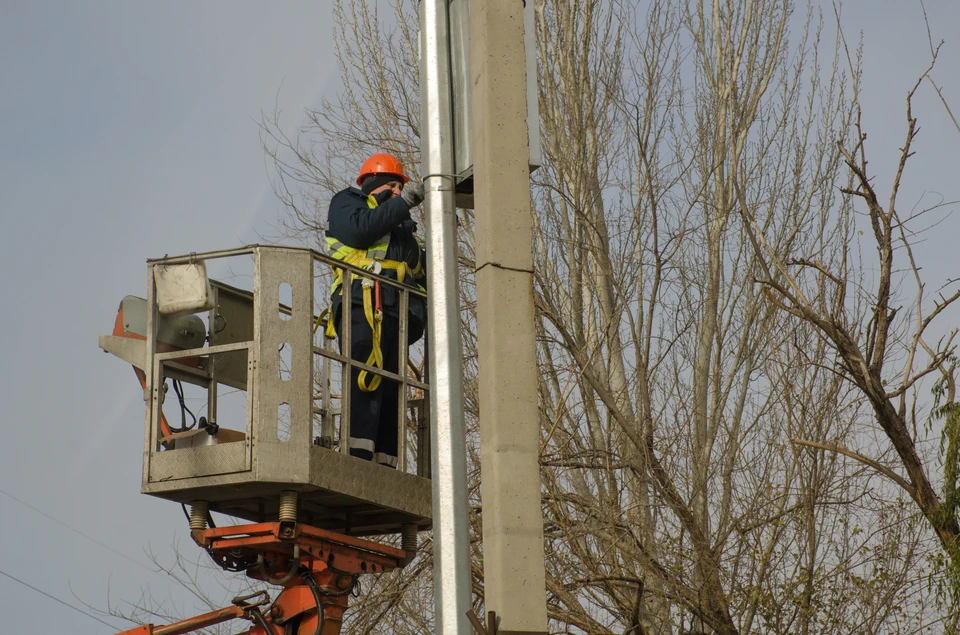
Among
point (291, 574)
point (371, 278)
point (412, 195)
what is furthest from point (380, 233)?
point (291, 574)

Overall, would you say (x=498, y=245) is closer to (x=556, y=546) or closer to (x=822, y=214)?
(x=556, y=546)

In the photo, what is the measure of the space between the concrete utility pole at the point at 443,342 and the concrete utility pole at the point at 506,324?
0.41ft

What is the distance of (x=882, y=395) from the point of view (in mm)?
7926

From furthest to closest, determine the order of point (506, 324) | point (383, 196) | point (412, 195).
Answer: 1. point (383, 196)
2. point (412, 195)
3. point (506, 324)

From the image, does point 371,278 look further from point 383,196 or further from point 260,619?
point 260,619

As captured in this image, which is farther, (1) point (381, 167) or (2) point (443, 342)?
(1) point (381, 167)

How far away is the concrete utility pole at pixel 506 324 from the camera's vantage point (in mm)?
4918

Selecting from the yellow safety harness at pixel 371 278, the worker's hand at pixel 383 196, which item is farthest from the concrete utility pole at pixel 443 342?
the worker's hand at pixel 383 196

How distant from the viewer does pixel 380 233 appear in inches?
287

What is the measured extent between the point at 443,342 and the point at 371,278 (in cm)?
216

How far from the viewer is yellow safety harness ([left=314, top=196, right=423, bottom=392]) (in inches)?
284

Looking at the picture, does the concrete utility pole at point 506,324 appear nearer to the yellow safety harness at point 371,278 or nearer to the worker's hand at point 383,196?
the yellow safety harness at point 371,278

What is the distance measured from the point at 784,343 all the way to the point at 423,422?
5894 millimetres

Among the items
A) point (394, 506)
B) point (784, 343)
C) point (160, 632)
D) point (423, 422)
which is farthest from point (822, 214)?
point (160, 632)
